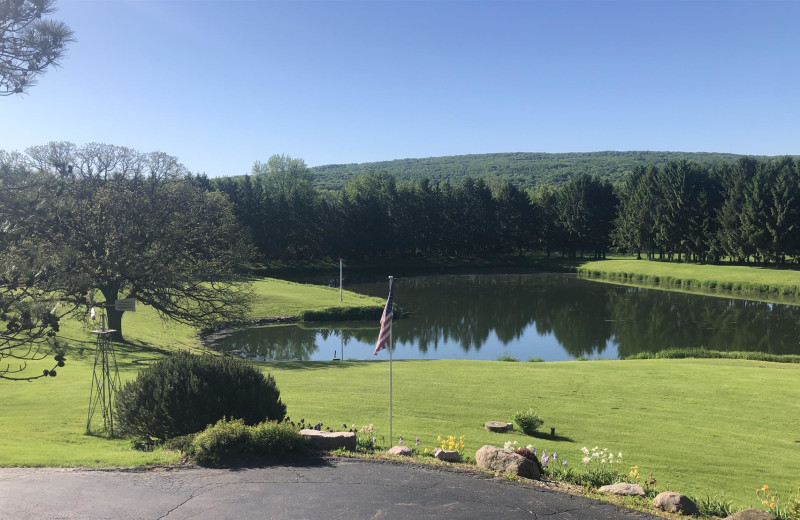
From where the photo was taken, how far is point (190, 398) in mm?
11273

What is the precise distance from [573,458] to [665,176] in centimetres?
8164

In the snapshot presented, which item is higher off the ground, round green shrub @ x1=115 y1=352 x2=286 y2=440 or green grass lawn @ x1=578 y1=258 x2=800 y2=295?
round green shrub @ x1=115 y1=352 x2=286 y2=440

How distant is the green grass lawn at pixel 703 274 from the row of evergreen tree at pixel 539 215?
377cm

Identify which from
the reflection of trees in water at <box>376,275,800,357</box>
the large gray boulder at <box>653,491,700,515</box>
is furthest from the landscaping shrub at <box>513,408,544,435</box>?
the reflection of trees in water at <box>376,275,800,357</box>

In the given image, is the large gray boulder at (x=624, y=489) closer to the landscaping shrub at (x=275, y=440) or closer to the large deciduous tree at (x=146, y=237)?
the landscaping shrub at (x=275, y=440)

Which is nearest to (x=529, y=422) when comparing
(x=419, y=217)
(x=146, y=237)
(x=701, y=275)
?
(x=146, y=237)

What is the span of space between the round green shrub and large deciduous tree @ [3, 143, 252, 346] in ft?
44.2

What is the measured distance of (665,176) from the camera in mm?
83625

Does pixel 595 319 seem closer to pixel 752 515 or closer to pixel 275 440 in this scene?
pixel 752 515

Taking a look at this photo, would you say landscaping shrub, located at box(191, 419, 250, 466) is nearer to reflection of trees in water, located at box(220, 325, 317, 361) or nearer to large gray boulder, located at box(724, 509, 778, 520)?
large gray boulder, located at box(724, 509, 778, 520)

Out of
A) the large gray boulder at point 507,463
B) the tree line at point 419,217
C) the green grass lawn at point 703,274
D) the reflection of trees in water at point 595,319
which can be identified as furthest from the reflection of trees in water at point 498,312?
the large gray boulder at point 507,463

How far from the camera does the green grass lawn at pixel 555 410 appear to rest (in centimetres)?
1083

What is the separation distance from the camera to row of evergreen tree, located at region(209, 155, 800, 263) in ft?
231

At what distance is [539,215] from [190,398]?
8770 centimetres
